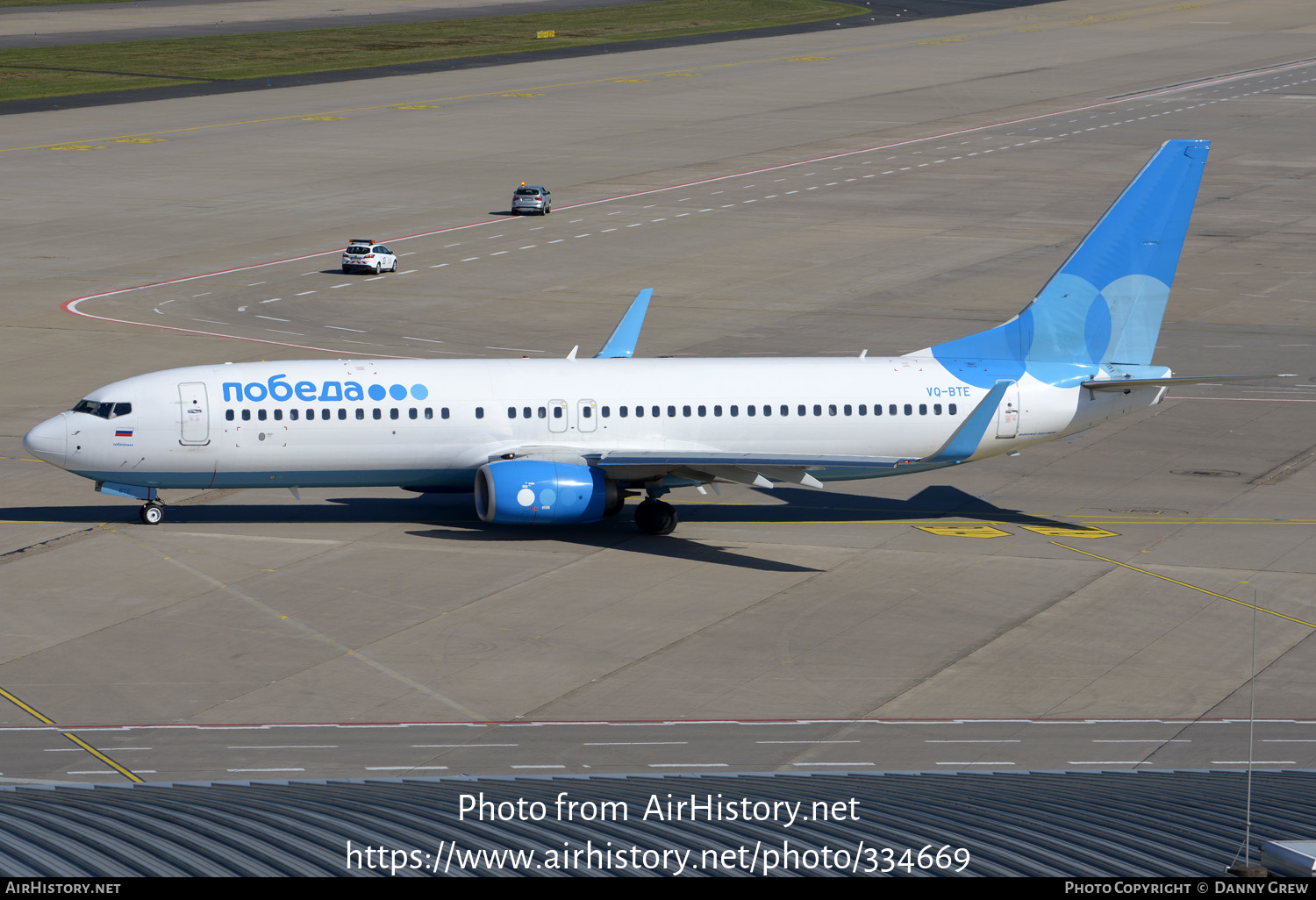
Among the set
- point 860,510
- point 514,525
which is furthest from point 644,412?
point 860,510

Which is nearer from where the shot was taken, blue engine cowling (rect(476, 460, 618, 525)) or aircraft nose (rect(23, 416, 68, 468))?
blue engine cowling (rect(476, 460, 618, 525))

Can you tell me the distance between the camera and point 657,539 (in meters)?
46.2

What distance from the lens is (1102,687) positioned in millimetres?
35188

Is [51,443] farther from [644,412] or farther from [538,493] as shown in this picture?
[644,412]

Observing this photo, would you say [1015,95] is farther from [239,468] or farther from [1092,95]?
[239,468]

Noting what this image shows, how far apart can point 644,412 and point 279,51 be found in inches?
5435

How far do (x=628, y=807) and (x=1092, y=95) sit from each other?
458 ft

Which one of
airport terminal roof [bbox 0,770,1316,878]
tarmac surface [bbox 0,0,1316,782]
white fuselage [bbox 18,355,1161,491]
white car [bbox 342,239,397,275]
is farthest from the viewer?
white car [bbox 342,239,397,275]

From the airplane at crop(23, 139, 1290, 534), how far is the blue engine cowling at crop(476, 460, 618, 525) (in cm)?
6

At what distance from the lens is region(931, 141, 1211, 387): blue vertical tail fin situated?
159ft

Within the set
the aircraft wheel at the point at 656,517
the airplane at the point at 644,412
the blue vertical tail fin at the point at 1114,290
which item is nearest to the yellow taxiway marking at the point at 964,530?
the airplane at the point at 644,412

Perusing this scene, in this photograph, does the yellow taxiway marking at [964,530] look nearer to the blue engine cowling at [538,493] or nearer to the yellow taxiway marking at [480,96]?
the blue engine cowling at [538,493]

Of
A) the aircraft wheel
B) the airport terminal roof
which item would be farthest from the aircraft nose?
the airport terminal roof

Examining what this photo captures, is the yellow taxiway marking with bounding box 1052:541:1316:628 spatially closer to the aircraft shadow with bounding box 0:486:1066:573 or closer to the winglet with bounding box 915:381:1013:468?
the aircraft shadow with bounding box 0:486:1066:573
